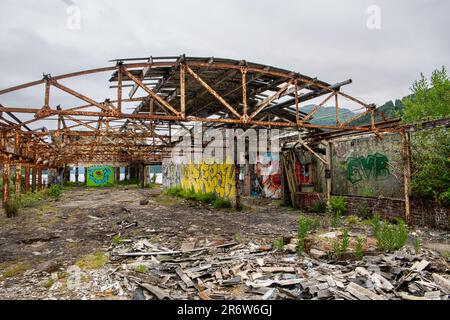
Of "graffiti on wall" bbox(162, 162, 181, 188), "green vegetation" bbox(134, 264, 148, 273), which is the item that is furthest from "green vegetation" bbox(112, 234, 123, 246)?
"graffiti on wall" bbox(162, 162, 181, 188)

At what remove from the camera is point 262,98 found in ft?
41.9

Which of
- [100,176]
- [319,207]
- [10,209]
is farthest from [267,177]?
[100,176]

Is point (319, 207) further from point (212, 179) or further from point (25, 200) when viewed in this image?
point (25, 200)

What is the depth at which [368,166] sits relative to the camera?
1309cm

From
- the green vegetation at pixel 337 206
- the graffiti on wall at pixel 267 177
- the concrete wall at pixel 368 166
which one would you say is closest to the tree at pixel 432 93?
the concrete wall at pixel 368 166

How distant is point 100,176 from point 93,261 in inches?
1463

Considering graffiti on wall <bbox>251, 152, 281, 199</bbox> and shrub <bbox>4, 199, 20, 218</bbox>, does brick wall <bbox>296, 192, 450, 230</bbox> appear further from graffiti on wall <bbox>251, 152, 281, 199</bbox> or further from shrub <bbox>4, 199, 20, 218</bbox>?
shrub <bbox>4, 199, 20, 218</bbox>

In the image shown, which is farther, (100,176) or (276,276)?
(100,176)

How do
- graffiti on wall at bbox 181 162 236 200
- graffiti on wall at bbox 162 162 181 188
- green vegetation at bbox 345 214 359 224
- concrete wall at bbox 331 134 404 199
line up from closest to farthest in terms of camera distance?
green vegetation at bbox 345 214 359 224 < concrete wall at bbox 331 134 404 199 < graffiti on wall at bbox 181 162 236 200 < graffiti on wall at bbox 162 162 181 188

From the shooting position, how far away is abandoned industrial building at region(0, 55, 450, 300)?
5312 millimetres

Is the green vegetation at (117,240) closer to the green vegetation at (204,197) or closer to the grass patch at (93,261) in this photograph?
the grass patch at (93,261)

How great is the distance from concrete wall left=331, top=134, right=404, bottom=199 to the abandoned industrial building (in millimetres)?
60

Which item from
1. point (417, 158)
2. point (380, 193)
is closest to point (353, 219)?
point (380, 193)
